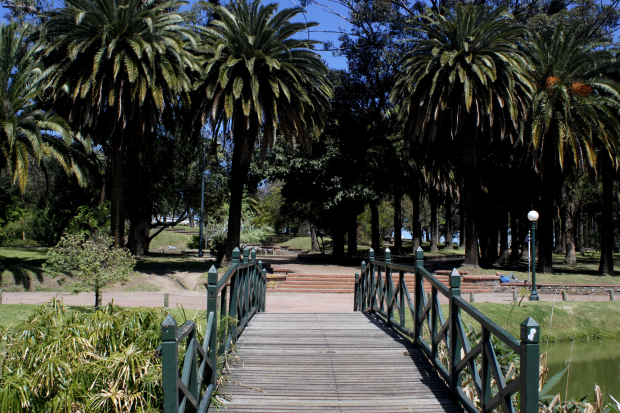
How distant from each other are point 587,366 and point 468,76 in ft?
46.7

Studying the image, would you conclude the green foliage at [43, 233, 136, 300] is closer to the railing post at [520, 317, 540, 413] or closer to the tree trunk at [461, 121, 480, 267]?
the railing post at [520, 317, 540, 413]

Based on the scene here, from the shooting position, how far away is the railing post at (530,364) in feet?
12.7

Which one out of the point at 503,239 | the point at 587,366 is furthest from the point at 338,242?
the point at 587,366

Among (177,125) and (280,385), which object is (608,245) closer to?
(177,125)

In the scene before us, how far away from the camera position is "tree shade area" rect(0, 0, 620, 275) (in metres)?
19.9

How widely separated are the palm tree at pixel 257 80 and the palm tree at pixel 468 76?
4595mm

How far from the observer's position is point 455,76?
2259 cm

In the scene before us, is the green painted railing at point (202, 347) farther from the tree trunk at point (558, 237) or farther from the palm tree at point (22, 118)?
the tree trunk at point (558, 237)

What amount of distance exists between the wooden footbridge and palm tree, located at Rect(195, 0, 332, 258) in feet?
46.6

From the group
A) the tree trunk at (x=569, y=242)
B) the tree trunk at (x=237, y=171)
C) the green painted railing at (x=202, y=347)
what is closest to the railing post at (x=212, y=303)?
the green painted railing at (x=202, y=347)

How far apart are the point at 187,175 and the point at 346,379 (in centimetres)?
2958

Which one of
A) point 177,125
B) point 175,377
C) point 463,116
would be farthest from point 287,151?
point 175,377

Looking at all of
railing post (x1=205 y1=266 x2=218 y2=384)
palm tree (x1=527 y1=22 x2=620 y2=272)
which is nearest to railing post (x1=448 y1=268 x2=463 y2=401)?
railing post (x1=205 y1=266 x2=218 y2=384)

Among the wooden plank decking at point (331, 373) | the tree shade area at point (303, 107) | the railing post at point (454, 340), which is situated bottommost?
the wooden plank decking at point (331, 373)
